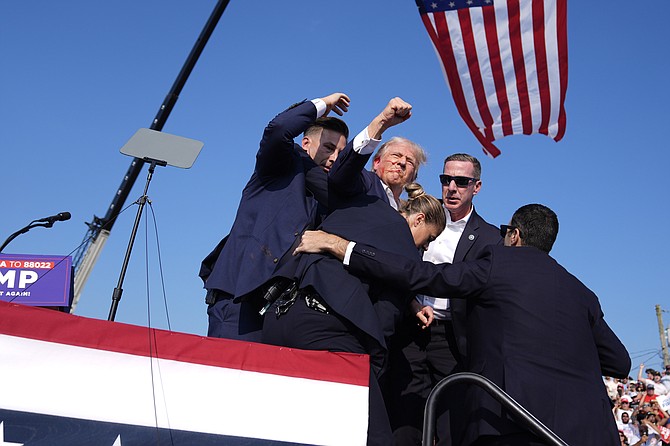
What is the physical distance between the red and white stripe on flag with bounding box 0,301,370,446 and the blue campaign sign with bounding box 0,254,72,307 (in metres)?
3.32

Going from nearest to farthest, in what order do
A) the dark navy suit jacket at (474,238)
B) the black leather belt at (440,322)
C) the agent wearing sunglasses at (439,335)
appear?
the agent wearing sunglasses at (439,335) < the black leather belt at (440,322) < the dark navy suit jacket at (474,238)

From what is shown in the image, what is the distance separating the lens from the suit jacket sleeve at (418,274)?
10.4 ft

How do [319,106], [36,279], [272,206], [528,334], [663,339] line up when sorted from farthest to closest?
[663,339], [36,279], [319,106], [272,206], [528,334]

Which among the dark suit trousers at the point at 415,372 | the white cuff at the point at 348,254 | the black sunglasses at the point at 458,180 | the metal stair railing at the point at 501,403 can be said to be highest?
the black sunglasses at the point at 458,180

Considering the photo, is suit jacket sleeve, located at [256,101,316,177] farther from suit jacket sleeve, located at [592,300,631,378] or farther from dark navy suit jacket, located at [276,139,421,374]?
suit jacket sleeve, located at [592,300,631,378]

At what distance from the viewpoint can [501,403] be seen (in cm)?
273

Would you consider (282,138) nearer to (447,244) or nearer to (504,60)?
(447,244)

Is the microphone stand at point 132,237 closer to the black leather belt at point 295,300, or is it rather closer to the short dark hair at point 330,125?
the short dark hair at point 330,125

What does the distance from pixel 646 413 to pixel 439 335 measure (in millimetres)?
12987

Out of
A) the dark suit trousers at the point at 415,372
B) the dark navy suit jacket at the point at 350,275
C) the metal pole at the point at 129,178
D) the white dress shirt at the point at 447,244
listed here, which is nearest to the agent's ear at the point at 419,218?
the dark navy suit jacket at the point at 350,275

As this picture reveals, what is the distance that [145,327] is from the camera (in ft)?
9.15

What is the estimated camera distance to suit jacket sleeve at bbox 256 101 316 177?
341cm

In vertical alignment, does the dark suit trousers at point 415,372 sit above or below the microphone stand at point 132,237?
below

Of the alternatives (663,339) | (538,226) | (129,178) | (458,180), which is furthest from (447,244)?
(663,339)
